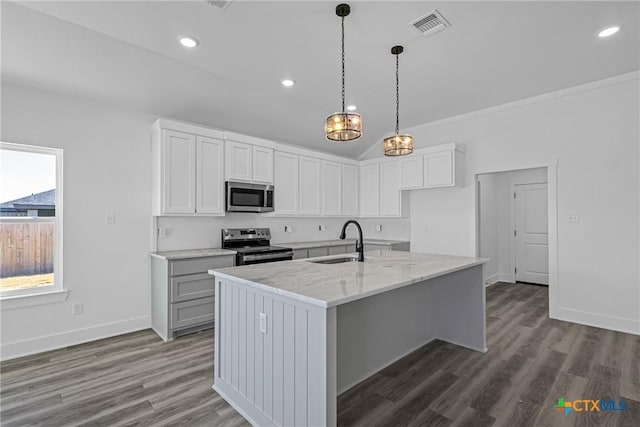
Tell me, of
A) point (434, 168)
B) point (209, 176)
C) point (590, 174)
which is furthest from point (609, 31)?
point (209, 176)

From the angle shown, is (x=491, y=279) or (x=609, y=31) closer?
(x=609, y=31)

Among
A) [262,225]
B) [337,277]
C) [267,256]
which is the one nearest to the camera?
[337,277]

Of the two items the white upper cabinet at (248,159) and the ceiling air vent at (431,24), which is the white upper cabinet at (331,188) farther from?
the ceiling air vent at (431,24)

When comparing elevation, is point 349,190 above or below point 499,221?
above

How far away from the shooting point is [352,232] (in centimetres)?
638

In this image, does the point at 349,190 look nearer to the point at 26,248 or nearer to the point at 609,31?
the point at 609,31

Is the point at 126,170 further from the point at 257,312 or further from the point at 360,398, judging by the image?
the point at 360,398

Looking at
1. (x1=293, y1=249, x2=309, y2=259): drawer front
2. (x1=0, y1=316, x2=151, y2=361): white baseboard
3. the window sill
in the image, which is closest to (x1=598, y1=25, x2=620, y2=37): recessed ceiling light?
(x1=293, y1=249, x2=309, y2=259): drawer front

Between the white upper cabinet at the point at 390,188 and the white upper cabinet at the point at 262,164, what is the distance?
7.01 feet

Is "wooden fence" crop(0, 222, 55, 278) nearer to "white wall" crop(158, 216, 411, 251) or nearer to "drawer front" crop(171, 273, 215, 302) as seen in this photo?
"white wall" crop(158, 216, 411, 251)

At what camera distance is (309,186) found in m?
5.21

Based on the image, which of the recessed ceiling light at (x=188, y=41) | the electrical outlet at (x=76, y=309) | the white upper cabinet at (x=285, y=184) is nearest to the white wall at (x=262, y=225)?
the white upper cabinet at (x=285, y=184)

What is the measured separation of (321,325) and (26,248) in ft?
10.8

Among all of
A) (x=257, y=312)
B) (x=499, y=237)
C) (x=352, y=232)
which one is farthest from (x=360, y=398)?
(x=499, y=237)
